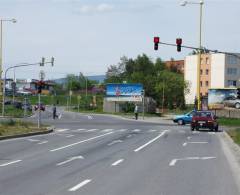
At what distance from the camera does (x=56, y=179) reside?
604 inches

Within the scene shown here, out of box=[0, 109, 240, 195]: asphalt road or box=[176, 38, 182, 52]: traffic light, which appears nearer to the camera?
box=[0, 109, 240, 195]: asphalt road

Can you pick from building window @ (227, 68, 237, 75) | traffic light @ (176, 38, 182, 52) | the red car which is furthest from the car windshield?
building window @ (227, 68, 237, 75)

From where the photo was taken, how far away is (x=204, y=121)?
163 feet

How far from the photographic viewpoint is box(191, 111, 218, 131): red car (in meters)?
49.3

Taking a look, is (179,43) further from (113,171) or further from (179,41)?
(113,171)

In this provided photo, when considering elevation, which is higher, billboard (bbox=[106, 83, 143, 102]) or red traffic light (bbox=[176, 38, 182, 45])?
red traffic light (bbox=[176, 38, 182, 45])

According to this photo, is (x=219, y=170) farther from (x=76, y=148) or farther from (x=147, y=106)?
(x=147, y=106)

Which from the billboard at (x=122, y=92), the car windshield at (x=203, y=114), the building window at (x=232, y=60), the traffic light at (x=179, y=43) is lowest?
the car windshield at (x=203, y=114)

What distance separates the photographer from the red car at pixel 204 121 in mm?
49344

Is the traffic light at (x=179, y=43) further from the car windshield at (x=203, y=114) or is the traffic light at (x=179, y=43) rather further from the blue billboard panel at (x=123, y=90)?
the blue billboard panel at (x=123, y=90)

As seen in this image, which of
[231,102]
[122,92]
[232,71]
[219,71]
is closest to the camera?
[231,102]

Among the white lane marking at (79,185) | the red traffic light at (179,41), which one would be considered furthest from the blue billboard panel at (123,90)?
the white lane marking at (79,185)

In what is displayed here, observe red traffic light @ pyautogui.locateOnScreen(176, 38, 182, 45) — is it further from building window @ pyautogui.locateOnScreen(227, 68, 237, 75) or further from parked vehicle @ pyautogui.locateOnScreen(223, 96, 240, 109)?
building window @ pyautogui.locateOnScreen(227, 68, 237, 75)

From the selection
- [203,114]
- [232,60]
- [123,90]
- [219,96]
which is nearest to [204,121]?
[203,114]
